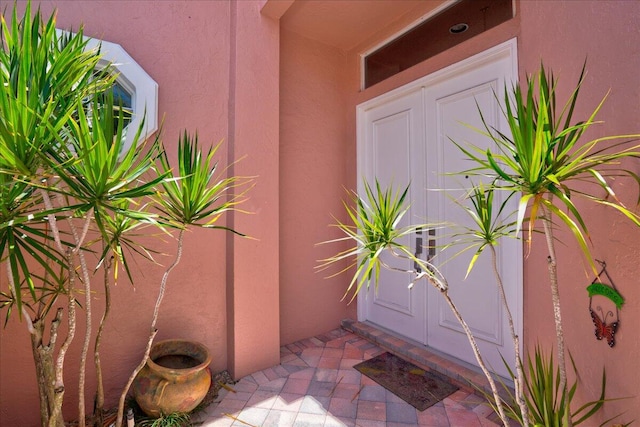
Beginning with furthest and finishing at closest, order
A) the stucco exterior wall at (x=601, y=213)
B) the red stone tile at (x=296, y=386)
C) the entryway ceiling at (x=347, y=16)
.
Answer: the entryway ceiling at (x=347, y=16)
the red stone tile at (x=296, y=386)
the stucco exterior wall at (x=601, y=213)

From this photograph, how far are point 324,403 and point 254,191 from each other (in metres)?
1.99

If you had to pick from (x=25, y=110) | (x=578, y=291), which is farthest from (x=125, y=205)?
(x=578, y=291)

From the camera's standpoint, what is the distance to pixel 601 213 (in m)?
1.82

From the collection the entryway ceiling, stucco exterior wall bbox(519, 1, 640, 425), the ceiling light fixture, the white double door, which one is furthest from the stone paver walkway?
the entryway ceiling

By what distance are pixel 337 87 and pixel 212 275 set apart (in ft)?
9.46

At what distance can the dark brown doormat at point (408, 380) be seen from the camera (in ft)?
9.23

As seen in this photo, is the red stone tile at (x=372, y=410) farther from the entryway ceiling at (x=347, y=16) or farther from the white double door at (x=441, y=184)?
the entryway ceiling at (x=347, y=16)

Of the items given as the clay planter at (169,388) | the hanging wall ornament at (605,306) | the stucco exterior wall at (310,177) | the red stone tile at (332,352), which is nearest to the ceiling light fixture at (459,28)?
the stucco exterior wall at (310,177)

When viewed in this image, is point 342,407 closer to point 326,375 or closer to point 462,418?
point 326,375

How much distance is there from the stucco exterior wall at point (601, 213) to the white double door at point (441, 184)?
0.72m

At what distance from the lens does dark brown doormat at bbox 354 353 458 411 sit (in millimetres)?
2814

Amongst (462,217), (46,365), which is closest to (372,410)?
(462,217)

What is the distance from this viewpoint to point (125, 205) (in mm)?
1837

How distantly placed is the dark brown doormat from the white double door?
0.38 meters
